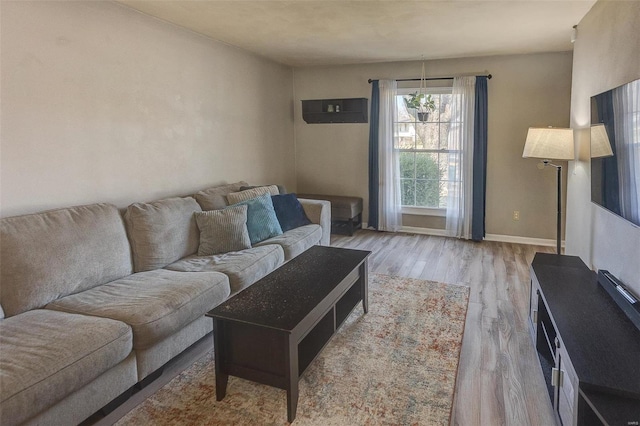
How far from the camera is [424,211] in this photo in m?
5.60

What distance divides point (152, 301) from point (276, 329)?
0.81 metres

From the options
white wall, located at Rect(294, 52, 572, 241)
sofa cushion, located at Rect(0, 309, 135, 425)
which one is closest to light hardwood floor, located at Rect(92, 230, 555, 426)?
sofa cushion, located at Rect(0, 309, 135, 425)

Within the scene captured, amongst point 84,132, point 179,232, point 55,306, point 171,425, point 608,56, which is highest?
A: point 608,56

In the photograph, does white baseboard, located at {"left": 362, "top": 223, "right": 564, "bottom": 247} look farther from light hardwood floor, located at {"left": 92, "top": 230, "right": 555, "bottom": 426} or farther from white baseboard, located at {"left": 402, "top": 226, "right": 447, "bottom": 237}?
light hardwood floor, located at {"left": 92, "top": 230, "right": 555, "bottom": 426}

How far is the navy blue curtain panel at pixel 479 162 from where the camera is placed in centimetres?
496

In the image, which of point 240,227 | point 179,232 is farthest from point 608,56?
point 179,232

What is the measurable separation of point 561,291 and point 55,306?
112 inches

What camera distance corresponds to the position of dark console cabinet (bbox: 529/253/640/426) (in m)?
1.46

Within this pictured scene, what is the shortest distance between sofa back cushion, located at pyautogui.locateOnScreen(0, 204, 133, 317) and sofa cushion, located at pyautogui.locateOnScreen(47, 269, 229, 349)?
8 centimetres

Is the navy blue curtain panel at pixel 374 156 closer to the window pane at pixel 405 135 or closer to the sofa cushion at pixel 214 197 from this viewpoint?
the window pane at pixel 405 135

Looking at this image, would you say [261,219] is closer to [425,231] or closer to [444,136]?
[425,231]

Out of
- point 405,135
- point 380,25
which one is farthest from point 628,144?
point 405,135

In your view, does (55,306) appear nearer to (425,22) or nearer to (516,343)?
(516,343)

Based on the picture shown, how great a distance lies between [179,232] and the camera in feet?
10.5
